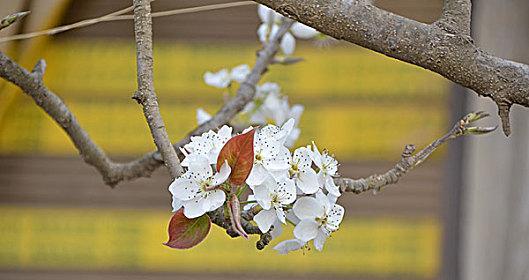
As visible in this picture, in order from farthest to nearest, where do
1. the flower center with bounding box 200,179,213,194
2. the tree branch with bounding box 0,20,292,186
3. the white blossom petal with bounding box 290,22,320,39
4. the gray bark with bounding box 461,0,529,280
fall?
the gray bark with bounding box 461,0,529,280 < the white blossom petal with bounding box 290,22,320,39 < the tree branch with bounding box 0,20,292,186 < the flower center with bounding box 200,179,213,194

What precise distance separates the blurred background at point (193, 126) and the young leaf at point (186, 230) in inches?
39.6

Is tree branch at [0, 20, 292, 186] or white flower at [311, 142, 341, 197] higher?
white flower at [311, 142, 341, 197]

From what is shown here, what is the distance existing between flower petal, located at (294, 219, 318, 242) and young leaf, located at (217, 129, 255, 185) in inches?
2.3

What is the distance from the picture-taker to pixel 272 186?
1.47ft

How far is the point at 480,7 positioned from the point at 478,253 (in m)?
0.42

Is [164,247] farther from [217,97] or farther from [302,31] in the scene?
[302,31]

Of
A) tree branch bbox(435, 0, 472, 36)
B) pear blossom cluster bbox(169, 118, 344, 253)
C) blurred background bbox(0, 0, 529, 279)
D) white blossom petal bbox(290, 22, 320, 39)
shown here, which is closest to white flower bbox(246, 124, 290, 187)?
pear blossom cluster bbox(169, 118, 344, 253)

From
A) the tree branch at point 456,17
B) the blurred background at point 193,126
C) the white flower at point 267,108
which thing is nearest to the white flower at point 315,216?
the tree branch at point 456,17

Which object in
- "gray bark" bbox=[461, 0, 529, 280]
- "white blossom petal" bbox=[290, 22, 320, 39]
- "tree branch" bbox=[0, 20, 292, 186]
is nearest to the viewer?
"tree branch" bbox=[0, 20, 292, 186]

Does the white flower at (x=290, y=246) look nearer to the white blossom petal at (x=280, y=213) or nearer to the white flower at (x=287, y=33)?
the white blossom petal at (x=280, y=213)

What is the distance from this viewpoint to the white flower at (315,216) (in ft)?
1.55

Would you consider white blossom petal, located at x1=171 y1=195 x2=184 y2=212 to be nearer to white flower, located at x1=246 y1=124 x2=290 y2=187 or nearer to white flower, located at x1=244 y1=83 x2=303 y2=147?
white flower, located at x1=246 y1=124 x2=290 y2=187

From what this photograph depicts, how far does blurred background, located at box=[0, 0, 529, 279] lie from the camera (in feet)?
4.66

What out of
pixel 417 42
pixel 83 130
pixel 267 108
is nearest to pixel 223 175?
pixel 417 42
